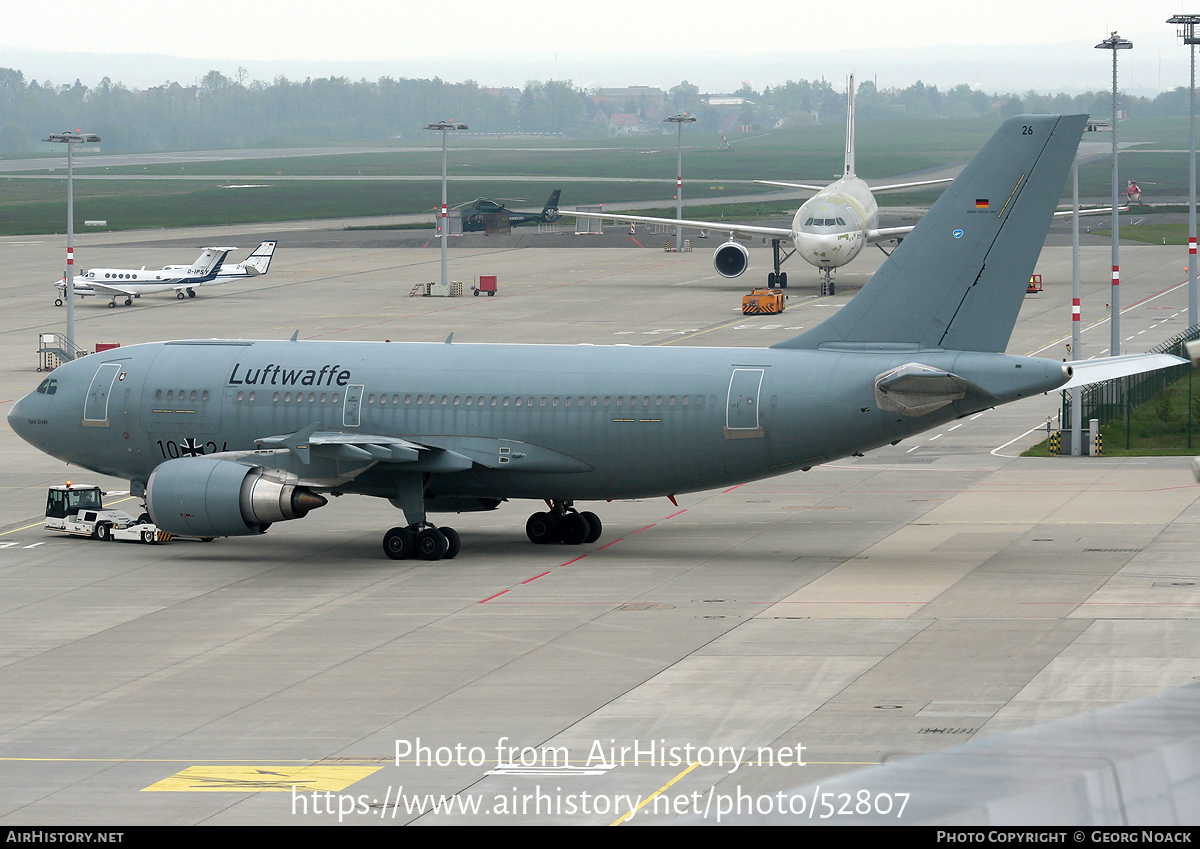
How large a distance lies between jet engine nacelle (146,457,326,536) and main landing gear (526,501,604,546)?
5737 mm

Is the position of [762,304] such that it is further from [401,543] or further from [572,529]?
[401,543]

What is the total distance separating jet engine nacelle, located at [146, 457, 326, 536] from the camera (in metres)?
34.8

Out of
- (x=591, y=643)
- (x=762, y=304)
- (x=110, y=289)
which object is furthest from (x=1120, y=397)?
(x=110, y=289)

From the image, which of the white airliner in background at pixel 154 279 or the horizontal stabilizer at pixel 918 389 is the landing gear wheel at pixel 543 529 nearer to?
the horizontal stabilizer at pixel 918 389

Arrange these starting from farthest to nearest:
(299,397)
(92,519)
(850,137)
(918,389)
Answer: (850,137) < (92,519) < (299,397) < (918,389)

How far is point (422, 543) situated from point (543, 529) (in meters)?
3.38

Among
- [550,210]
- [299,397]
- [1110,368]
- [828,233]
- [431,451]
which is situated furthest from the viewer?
[550,210]

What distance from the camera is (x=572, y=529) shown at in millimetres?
37938

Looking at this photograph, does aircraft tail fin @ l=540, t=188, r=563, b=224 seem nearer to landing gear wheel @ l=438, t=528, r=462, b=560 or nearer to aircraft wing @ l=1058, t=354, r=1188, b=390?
landing gear wheel @ l=438, t=528, r=462, b=560

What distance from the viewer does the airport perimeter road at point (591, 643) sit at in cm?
1991

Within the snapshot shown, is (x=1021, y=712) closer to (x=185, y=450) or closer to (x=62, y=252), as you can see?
(x=185, y=450)

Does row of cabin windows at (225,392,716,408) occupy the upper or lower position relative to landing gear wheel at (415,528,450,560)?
upper

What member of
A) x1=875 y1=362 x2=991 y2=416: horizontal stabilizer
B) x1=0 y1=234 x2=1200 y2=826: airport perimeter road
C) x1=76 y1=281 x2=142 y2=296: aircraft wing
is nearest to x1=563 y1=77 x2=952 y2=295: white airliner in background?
x1=76 y1=281 x2=142 y2=296: aircraft wing

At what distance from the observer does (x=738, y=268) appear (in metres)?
99.4
